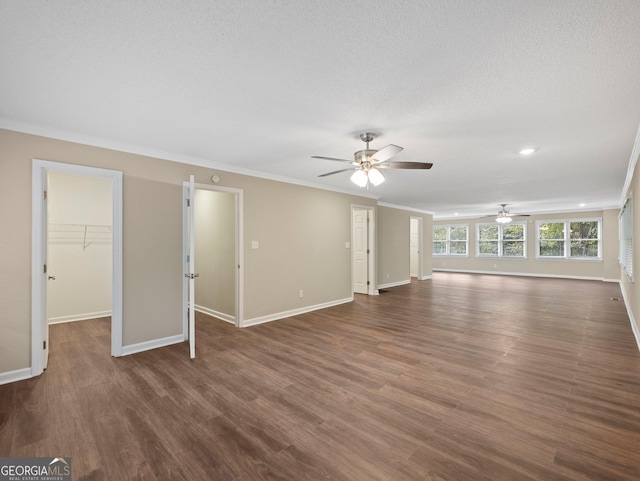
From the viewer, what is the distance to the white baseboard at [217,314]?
491cm

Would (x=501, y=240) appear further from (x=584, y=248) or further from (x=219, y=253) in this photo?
(x=219, y=253)

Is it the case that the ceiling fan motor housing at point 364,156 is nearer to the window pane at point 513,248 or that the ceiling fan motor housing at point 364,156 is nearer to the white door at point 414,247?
the white door at point 414,247

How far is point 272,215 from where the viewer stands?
A: 511 cm

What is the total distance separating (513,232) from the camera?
11734 millimetres

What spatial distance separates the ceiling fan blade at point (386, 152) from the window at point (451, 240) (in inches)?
443

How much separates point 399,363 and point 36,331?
147 inches

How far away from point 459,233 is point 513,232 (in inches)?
79.1

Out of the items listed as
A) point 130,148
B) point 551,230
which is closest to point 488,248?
point 551,230

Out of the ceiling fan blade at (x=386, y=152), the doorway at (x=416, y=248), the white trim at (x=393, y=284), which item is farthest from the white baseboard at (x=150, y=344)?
the doorway at (x=416, y=248)

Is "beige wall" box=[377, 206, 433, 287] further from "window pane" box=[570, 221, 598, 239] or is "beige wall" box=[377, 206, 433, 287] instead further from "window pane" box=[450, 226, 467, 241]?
"window pane" box=[570, 221, 598, 239]

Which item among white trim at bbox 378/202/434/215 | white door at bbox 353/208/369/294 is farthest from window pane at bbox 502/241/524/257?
white door at bbox 353/208/369/294

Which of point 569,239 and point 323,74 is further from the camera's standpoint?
point 569,239

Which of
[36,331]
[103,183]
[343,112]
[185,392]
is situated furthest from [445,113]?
[103,183]

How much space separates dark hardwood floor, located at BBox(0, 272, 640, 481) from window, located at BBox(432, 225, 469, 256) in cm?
868
